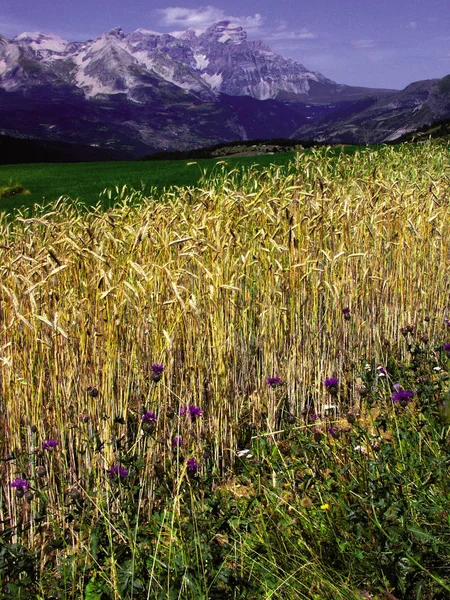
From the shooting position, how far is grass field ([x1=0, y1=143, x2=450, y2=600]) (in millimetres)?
2201

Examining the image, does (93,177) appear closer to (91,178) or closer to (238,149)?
(91,178)

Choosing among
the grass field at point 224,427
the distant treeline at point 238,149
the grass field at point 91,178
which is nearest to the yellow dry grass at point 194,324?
the grass field at point 224,427

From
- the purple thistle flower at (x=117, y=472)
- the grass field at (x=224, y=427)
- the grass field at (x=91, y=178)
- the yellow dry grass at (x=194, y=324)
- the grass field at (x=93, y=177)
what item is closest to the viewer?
the grass field at (x=224, y=427)

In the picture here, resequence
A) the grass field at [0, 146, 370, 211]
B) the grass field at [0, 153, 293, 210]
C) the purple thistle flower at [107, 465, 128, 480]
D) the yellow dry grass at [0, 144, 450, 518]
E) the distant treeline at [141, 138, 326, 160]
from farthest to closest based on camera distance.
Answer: the distant treeline at [141, 138, 326, 160] < the grass field at [0, 153, 293, 210] < the grass field at [0, 146, 370, 211] < the yellow dry grass at [0, 144, 450, 518] < the purple thistle flower at [107, 465, 128, 480]

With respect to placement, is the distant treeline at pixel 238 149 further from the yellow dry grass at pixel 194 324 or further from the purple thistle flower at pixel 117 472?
→ the purple thistle flower at pixel 117 472

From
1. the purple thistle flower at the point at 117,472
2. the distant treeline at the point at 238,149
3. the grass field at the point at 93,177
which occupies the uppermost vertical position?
the distant treeline at the point at 238,149

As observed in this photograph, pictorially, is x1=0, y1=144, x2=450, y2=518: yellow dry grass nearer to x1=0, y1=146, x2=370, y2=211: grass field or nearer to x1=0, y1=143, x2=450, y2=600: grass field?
x1=0, y1=143, x2=450, y2=600: grass field

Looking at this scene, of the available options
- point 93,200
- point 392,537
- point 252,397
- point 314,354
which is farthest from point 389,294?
point 93,200

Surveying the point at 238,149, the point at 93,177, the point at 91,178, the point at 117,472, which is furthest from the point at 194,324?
the point at 238,149

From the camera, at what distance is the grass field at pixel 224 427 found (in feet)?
7.22

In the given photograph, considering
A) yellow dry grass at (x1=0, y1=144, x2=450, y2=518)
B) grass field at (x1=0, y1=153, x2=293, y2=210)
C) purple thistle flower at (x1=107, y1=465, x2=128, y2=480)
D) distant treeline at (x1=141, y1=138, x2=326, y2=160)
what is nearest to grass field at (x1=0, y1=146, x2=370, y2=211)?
grass field at (x1=0, y1=153, x2=293, y2=210)

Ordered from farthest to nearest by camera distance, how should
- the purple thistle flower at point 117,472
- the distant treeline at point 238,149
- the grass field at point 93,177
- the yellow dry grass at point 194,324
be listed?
1. the distant treeline at point 238,149
2. the grass field at point 93,177
3. the yellow dry grass at point 194,324
4. the purple thistle flower at point 117,472

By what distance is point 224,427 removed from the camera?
3.47 m

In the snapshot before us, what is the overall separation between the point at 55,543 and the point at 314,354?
2.31 metres
